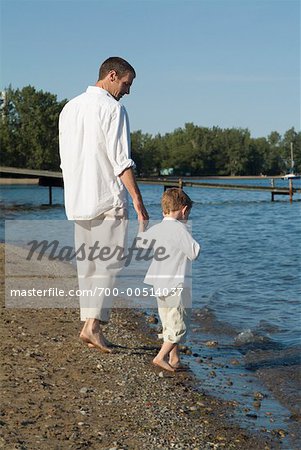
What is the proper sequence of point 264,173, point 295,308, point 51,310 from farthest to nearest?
point 264,173, point 295,308, point 51,310

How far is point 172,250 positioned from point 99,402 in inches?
55.8

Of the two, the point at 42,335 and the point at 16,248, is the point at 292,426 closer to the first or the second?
the point at 42,335

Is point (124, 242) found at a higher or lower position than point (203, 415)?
higher

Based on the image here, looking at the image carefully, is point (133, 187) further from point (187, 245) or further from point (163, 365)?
point (163, 365)

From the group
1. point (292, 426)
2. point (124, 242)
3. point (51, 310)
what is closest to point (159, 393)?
point (292, 426)

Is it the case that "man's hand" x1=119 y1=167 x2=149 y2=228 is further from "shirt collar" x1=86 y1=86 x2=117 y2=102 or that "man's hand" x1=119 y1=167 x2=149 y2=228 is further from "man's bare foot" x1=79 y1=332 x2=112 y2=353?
"man's bare foot" x1=79 y1=332 x2=112 y2=353

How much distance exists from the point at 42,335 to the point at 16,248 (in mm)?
8403

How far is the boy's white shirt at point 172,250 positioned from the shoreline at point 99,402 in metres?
0.70

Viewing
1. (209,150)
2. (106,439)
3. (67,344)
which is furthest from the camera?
(209,150)

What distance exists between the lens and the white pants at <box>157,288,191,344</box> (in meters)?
5.48

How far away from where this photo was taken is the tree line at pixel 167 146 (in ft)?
341

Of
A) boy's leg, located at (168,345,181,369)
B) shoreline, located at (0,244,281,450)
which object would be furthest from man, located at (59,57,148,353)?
boy's leg, located at (168,345,181,369)

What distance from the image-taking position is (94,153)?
5387mm

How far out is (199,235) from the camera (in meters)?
21.8
